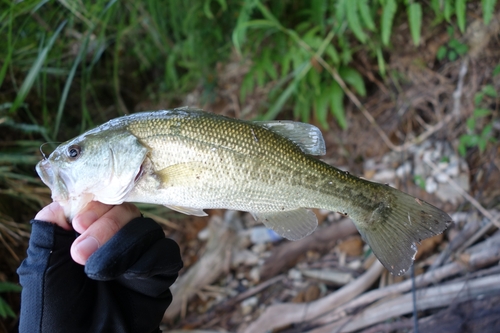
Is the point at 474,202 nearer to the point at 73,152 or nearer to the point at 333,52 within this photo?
the point at 333,52

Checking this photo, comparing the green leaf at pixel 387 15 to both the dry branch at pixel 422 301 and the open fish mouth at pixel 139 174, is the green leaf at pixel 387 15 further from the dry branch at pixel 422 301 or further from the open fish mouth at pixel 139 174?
the open fish mouth at pixel 139 174

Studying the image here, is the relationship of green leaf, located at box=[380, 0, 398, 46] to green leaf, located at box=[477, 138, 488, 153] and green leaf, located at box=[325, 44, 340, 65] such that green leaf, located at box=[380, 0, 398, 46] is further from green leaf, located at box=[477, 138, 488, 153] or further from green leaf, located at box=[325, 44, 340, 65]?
green leaf, located at box=[477, 138, 488, 153]

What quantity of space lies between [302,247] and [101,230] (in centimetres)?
213

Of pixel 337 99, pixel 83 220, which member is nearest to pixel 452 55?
pixel 337 99

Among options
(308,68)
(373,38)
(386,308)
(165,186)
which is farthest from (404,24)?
(165,186)

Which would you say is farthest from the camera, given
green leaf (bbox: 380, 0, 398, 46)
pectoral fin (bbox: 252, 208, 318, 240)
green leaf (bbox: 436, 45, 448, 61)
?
green leaf (bbox: 436, 45, 448, 61)

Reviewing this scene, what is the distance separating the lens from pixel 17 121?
114 inches

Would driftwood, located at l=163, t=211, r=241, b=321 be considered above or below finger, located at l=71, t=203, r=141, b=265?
below

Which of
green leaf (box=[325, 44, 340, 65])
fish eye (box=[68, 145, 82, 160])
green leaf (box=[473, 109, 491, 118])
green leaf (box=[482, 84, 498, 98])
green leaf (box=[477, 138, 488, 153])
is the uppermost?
fish eye (box=[68, 145, 82, 160])

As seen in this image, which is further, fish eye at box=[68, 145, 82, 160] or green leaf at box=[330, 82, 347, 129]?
green leaf at box=[330, 82, 347, 129]

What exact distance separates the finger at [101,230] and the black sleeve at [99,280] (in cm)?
4

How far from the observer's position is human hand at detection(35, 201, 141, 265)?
4.53 feet

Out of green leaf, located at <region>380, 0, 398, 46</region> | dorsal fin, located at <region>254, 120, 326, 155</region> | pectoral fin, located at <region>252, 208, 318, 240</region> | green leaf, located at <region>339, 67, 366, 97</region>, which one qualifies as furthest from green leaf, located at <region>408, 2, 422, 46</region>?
pectoral fin, located at <region>252, 208, 318, 240</region>

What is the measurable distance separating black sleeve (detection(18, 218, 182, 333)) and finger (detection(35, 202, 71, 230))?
2 cm
